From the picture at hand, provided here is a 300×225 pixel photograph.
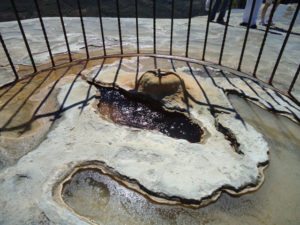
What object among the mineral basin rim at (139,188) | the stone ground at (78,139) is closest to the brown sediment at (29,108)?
the stone ground at (78,139)

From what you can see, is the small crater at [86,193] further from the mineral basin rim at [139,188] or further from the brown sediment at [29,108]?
the brown sediment at [29,108]

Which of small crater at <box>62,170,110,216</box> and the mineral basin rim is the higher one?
the mineral basin rim

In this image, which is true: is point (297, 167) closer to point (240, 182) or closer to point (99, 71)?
point (240, 182)

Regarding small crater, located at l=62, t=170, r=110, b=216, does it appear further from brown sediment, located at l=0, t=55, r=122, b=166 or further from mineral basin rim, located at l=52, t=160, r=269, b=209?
brown sediment, located at l=0, t=55, r=122, b=166

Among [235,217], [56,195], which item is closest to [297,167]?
[235,217]

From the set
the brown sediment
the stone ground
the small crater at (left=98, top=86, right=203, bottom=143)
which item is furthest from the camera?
the small crater at (left=98, top=86, right=203, bottom=143)

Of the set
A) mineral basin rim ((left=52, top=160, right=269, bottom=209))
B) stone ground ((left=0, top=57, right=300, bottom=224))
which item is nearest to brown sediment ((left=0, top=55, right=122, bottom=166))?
stone ground ((left=0, top=57, right=300, bottom=224))
